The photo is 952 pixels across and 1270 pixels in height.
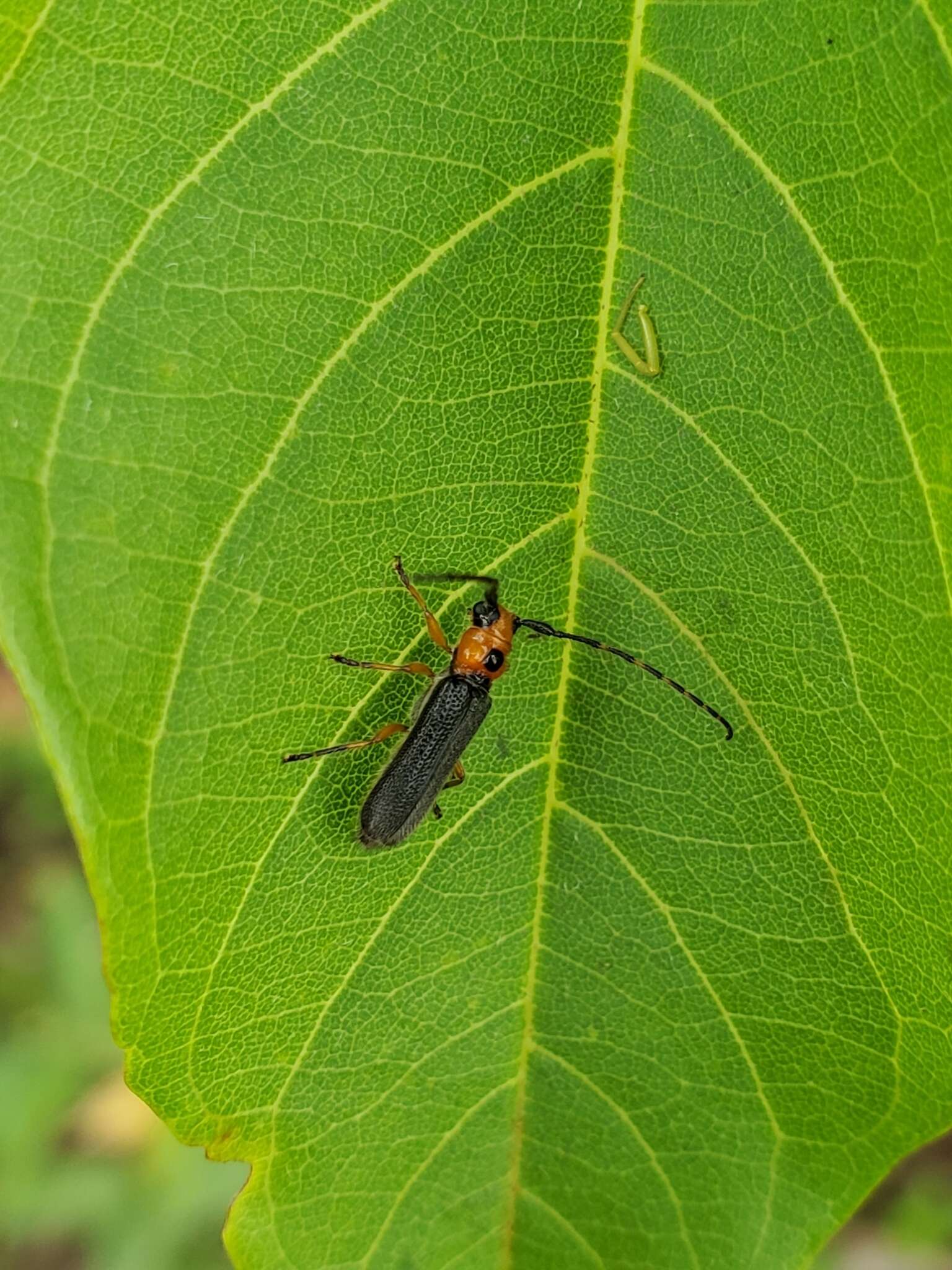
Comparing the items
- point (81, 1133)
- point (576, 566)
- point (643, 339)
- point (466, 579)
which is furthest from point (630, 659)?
point (81, 1133)

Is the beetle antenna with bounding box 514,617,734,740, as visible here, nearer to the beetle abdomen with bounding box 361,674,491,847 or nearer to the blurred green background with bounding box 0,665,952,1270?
the beetle abdomen with bounding box 361,674,491,847

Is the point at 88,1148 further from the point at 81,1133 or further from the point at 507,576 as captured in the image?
the point at 507,576

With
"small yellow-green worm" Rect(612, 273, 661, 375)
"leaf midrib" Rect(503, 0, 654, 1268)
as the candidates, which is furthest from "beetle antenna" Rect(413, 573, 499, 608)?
"small yellow-green worm" Rect(612, 273, 661, 375)

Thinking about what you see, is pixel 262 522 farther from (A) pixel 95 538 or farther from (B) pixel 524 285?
(B) pixel 524 285

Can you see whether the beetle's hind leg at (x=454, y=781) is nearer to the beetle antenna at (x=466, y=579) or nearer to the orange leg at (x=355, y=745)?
the orange leg at (x=355, y=745)

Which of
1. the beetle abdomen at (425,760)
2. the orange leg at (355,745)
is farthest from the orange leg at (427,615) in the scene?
the orange leg at (355,745)

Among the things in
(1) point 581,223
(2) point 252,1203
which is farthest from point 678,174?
(2) point 252,1203
